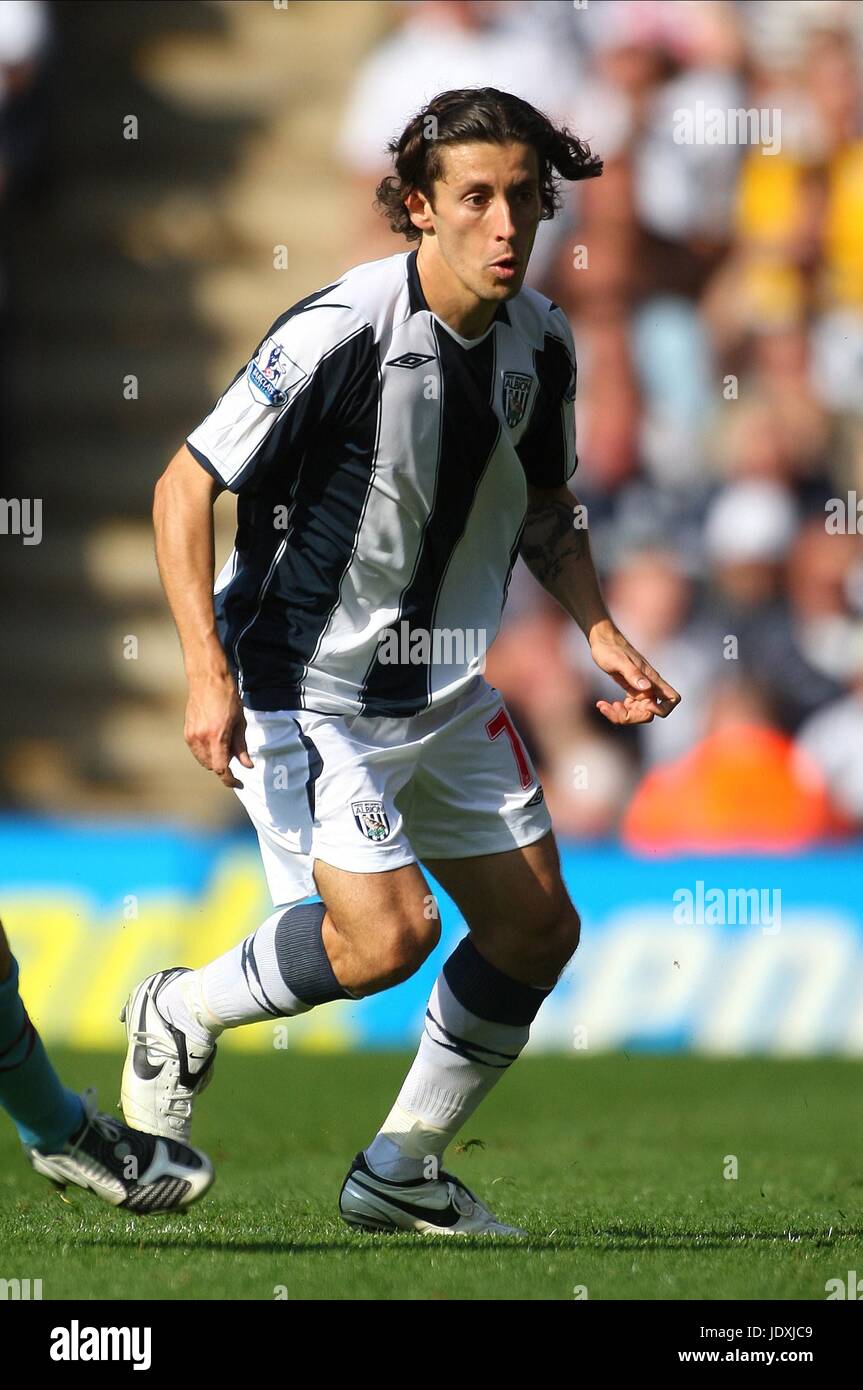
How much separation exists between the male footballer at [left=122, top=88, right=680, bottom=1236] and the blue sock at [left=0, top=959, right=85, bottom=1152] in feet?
0.83

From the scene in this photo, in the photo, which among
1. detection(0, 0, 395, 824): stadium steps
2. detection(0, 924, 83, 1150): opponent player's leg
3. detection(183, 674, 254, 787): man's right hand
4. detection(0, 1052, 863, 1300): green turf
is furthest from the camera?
detection(0, 0, 395, 824): stadium steps

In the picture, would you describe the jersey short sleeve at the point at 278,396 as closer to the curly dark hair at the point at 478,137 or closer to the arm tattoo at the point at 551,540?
the curly dark hair at the point at 478,137

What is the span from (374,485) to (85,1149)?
1.57m

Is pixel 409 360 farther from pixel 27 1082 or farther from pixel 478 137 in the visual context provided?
pixel 27 1082

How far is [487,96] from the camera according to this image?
449 cm

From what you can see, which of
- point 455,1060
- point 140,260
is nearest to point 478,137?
point 455,1060

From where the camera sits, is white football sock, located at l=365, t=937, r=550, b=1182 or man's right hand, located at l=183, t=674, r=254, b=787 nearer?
man's right hand, located at l=183, t=674, r=254, b=787

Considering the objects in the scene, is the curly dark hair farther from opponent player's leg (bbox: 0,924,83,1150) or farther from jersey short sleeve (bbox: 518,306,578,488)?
opponent player's leg (bbox: 0,924,83,1150)

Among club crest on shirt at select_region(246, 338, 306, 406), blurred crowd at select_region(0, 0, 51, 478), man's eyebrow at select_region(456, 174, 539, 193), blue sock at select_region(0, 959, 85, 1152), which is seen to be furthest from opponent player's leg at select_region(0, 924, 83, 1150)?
blurred crowd at select_region(0, 0, 51, 478)

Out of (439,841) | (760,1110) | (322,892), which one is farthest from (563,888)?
(760,1110)

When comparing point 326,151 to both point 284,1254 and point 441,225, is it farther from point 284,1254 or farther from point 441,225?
point 284,1254

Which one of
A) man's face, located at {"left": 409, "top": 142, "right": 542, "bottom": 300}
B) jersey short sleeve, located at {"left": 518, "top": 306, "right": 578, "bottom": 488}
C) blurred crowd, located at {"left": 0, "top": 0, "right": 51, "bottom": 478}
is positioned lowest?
jersey short sleeve, located at {"left": 518, "top": 306, "right": 578, "bottom": 488}

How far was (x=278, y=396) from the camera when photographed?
4348 mm

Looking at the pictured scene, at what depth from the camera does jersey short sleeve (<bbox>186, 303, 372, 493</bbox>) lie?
14.3 feet
